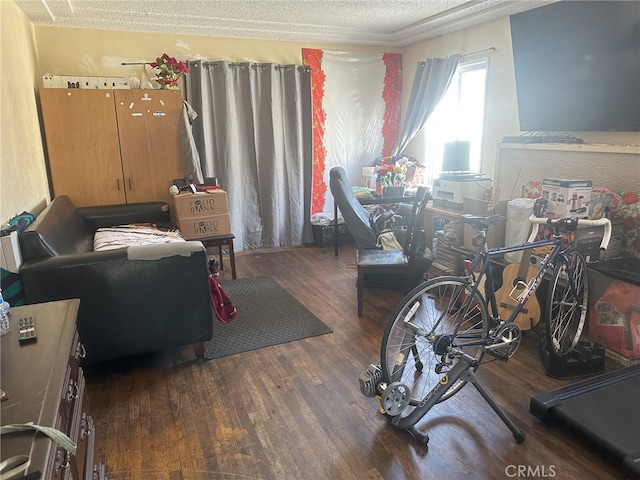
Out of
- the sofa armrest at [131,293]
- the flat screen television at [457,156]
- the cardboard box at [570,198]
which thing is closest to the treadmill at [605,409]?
the cardboard box at [570,198]

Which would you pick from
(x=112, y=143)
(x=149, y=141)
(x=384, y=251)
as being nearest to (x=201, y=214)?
(x=149, y=141)

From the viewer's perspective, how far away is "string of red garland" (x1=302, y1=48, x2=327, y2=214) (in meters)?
5.27

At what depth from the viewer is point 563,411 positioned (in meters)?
2.07

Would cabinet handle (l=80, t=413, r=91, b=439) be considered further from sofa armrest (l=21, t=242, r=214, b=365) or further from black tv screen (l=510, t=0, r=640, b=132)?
black tv screen (l=510, t=0, r=640, b=132)

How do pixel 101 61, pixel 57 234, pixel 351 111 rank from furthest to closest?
pixel 351 111
pixel 101 61
pixel 57 234

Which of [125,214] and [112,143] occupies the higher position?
[112,143]

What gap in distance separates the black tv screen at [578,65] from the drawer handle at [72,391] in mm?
3477

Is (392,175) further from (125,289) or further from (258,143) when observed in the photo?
(125,289)

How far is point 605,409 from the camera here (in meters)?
2.06

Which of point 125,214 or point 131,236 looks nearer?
point 131,236

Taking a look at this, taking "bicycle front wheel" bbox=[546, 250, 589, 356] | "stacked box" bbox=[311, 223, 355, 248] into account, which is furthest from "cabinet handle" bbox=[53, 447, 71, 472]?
"stacked box" bbox=[311, 223, 355, 248]

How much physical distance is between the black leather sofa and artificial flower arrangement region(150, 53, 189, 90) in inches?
83.6

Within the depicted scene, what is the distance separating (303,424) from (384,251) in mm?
1736

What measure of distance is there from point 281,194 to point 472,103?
2.27 meters
